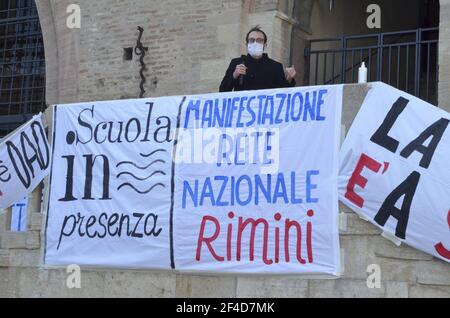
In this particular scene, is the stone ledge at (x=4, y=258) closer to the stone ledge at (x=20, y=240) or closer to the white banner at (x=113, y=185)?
the stone ledge at (x=20, y=240)

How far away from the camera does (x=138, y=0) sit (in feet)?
36.9

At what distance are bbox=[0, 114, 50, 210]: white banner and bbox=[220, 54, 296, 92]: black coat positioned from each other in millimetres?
1891

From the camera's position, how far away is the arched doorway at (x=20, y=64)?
13.9 meters

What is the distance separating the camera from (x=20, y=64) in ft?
46.1

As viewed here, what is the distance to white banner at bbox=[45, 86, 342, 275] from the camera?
7000mm

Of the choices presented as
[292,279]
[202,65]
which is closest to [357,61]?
[202,65]

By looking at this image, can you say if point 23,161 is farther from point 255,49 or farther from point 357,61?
point 357,61

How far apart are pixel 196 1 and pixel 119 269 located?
Answer: 4262mm

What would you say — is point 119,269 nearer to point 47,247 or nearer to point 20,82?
point 47,247

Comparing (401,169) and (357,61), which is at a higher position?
(357,61)

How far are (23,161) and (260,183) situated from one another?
2.73 metres

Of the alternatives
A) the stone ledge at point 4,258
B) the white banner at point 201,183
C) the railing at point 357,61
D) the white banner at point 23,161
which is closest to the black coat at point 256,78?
the white banner at point 201,183

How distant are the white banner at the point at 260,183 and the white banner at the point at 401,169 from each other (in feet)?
0.62

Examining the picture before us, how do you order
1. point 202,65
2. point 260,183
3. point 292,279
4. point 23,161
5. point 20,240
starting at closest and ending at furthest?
point 292,279 < point 260,183 < point 20,240 < point 23,161 < point 202,65
